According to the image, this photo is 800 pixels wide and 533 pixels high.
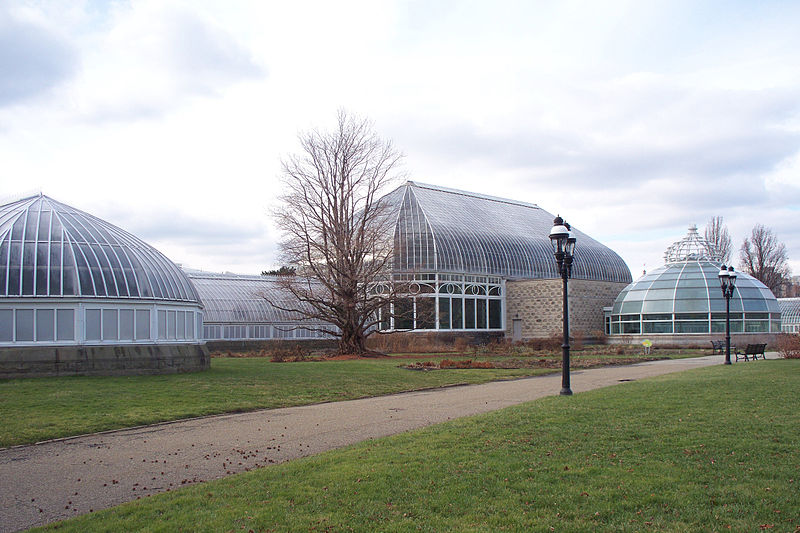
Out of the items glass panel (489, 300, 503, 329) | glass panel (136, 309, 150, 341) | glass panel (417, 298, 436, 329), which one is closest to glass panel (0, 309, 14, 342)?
glass panel (136, 309, 150, 341)

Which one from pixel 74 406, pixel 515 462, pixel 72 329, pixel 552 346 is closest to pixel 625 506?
pixel 515 462

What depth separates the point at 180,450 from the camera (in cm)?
1083

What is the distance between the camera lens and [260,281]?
→ 5756 centimetres

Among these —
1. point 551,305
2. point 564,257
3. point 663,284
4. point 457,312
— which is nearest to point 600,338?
point 551,305

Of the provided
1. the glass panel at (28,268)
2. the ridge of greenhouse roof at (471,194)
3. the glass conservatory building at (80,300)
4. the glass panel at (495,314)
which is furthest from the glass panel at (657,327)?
the glass panel at (28,268)

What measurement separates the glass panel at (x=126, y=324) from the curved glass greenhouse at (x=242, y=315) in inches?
1025

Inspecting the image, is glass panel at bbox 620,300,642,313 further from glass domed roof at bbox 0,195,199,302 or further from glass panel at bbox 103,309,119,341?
glass panel at bbox 103,309,119,341

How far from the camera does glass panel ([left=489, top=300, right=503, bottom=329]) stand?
179 ft

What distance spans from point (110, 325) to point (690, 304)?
38042mm

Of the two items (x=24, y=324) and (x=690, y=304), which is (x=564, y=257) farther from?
(x=690, y=304)

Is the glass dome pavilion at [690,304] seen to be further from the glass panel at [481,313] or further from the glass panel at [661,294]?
the glass panel at [481,313]

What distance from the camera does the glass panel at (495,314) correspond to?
54500 millimetres

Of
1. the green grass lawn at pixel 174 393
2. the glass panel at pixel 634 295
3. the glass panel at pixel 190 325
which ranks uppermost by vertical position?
the glass panel at pixel 634 295

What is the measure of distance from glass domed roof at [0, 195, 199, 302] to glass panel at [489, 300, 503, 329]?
3162 centimetres
